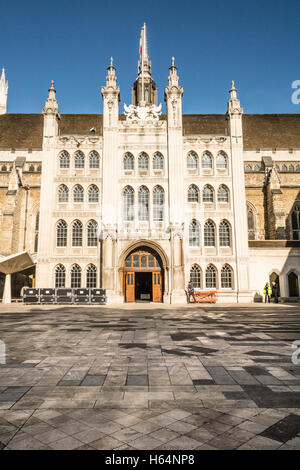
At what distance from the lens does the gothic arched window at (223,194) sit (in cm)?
2766

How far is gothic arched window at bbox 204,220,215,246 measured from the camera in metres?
27.0

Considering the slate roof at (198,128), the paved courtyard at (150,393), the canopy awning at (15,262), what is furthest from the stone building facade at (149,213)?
the paved courtyard at (150,393)

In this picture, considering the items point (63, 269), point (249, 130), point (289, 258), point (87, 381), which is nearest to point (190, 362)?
point (87, 381)

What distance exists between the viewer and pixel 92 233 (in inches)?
1057

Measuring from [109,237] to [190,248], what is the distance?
22.9ft

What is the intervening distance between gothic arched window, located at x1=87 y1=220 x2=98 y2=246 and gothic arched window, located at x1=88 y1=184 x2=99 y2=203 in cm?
199

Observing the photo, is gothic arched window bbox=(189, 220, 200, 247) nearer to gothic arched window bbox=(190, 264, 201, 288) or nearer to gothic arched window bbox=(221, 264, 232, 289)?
gothic arched window bbox=(190, 264, 201, 288)

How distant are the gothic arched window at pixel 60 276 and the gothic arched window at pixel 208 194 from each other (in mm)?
13714

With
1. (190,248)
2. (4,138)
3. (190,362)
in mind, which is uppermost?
(4,138)

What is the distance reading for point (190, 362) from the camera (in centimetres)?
670

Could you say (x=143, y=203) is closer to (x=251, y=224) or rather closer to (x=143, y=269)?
(x=143, y=269)

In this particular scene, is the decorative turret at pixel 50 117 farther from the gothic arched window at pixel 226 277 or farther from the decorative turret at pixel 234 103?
the gothic arched window at pixel 226 277

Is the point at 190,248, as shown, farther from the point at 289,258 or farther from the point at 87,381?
the point at 87,381

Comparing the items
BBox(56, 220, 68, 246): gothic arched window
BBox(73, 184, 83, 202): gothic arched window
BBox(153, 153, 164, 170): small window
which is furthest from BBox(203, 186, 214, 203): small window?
BBox(56, 220, 68, 246): gothic arched window
